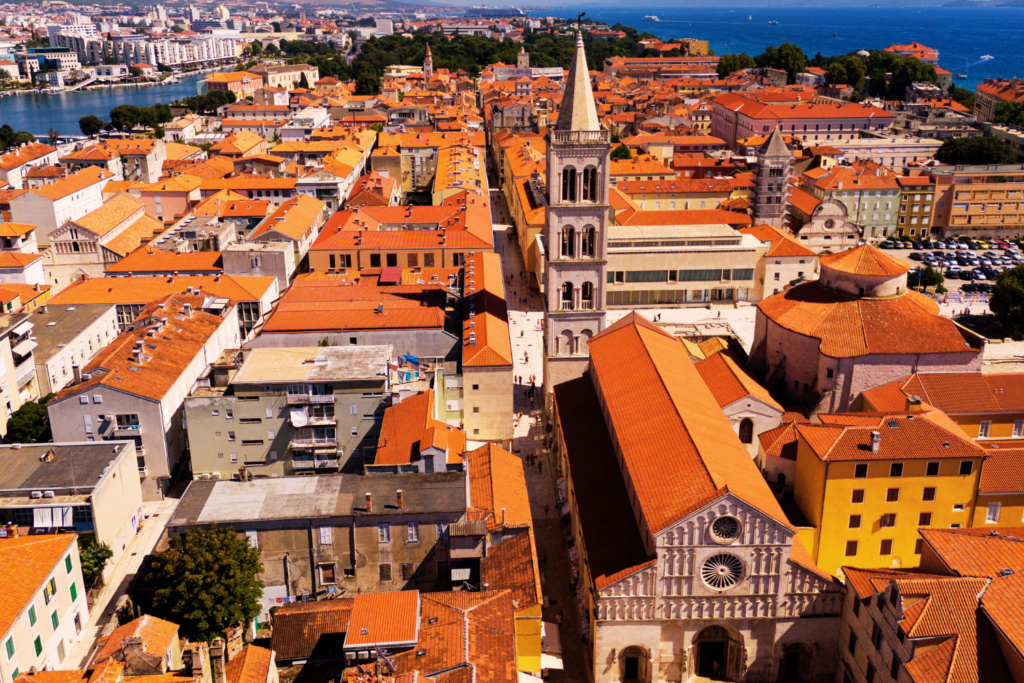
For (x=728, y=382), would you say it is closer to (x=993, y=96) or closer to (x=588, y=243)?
(x=588, y=243)

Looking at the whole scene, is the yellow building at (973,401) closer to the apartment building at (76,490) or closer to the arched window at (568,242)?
the arched window at (568,242)

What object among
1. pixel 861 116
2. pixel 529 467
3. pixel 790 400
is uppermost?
Answer: pixel 861 116

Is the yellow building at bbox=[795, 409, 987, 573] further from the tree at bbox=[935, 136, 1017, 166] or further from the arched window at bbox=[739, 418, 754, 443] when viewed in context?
the tree at bbox=[935, 136, 1017, 166]

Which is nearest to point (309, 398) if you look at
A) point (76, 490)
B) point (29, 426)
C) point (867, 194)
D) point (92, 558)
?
point (76, 490)

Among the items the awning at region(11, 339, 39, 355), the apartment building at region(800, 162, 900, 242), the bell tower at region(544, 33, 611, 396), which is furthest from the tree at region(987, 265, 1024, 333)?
the awning at region(11, 339, 39, 355)

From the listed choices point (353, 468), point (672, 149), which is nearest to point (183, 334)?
point (353, 468)

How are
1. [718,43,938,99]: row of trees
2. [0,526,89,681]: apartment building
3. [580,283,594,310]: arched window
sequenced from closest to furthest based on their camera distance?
[0,526,89,681]: apartment building
[580,283,594,310]: arched window
[718,43,938,99]: row of trees

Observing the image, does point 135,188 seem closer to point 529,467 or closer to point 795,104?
point 529,467
